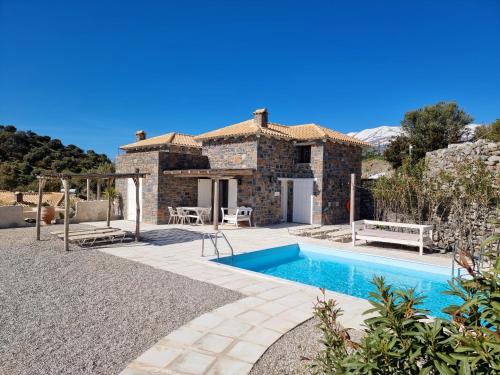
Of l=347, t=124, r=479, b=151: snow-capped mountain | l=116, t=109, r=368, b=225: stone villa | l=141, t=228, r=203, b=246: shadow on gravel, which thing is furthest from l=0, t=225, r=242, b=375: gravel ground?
l=347, t=124, r=479, b=151: snow-capped mountain

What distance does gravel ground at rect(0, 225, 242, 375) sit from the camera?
11.3 feet

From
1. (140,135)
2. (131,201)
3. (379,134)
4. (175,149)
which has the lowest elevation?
(131,201)

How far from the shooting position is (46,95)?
77.8ft

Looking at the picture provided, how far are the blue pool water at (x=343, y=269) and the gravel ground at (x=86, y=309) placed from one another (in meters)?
2.77

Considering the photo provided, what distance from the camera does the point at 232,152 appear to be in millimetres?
16156

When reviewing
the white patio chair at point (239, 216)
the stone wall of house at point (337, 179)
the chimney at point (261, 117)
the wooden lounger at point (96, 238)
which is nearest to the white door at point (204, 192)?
the white patio chair at point (239, 216)

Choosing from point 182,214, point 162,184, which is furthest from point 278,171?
point 162,184

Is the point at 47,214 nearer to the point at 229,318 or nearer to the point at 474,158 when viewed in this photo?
the point at 229,318

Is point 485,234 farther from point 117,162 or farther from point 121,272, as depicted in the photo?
point 117,162

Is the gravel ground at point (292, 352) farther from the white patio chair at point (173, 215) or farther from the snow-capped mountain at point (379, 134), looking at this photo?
the snow-capped mountain at point (379, 134)

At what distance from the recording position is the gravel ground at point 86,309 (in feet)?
11.3

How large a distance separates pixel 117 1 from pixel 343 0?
910 centimetres

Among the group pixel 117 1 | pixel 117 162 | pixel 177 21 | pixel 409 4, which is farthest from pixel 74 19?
pixel 409 4

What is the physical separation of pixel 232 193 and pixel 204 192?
1.74 m
